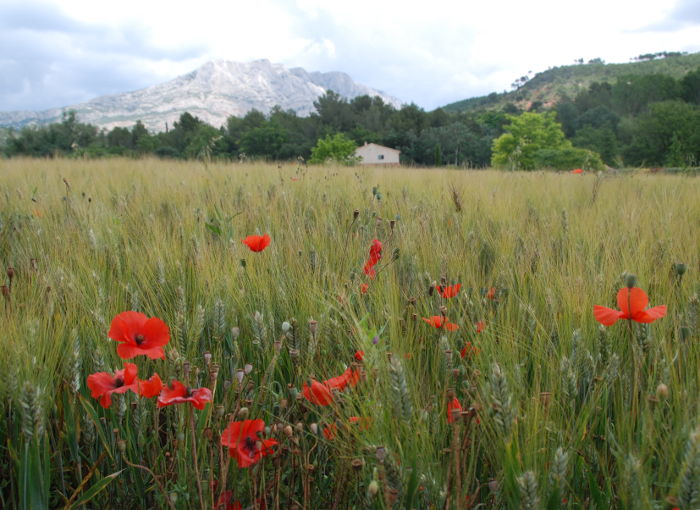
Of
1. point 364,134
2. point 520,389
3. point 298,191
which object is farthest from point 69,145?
point 520,389

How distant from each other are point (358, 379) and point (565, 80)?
13597 centimetres

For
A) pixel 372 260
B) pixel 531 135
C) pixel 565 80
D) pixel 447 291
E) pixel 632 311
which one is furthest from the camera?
pixel 565 80

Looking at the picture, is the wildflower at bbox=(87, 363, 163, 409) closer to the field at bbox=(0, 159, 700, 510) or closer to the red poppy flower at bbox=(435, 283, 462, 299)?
the field at bbox=(0, 159, 700, 510)

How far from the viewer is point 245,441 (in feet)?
2.45

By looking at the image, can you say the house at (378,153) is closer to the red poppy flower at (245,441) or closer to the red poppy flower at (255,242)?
the red poppy flower at (255,242)

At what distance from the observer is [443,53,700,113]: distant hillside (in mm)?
97000

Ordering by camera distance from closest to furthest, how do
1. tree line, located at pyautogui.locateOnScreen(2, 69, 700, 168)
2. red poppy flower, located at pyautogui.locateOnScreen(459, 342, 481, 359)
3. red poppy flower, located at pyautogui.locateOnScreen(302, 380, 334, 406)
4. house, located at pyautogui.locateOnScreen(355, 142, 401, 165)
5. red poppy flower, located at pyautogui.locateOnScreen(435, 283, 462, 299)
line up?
1. red poppy flower, located at pyautogui.locateOnScreen(302, 380, 334, 406)
2. red poppy flower, located at pyautogui.locateOnScreen(459, 342, 481, 359)
3. red poppy flower, located at pyautogui.locateOnScreen(435, 283, 462, 299)
4. tree line, located at pyautogui.locateOnScreen(2, 69, 700, 168)
5. house, located at pyautogui.locateOnScreen(355, 142, 401, 165)

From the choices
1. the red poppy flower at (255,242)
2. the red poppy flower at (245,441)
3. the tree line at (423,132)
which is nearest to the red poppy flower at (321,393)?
the red poppy flower at (245,441)

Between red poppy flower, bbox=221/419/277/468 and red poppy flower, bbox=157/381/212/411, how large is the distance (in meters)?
0.06

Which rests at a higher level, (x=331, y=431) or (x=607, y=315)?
(x=607, y=315)

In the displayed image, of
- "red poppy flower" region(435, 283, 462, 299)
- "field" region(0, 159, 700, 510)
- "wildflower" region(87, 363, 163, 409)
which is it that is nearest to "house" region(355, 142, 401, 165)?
"field" region(0, 159, 700, 510)

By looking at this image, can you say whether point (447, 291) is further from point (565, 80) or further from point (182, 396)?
point (565, 80)

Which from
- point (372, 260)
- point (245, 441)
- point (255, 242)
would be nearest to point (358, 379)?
point (245, 441)

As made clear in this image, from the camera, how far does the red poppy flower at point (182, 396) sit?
2.30 ft
